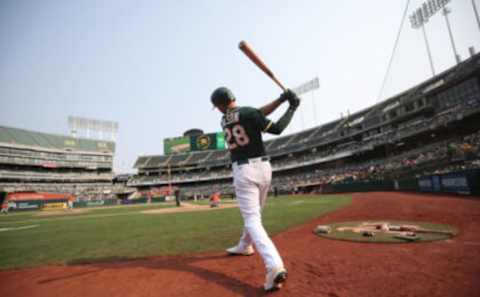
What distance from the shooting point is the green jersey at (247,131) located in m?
2.61

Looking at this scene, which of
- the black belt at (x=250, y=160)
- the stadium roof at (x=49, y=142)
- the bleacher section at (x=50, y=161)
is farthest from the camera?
the stadium roof at (x=49, y=142)

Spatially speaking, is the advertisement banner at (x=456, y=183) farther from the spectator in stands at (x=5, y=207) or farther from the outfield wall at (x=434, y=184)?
the spectator in stands at (x=5, y=207)

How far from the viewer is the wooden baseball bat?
2683 mm

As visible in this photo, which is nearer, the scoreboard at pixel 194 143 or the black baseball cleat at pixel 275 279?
the black baseball cleat at pixel 275 279

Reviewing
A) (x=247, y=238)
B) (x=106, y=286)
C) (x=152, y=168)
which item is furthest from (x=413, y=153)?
(x=152, y=168)

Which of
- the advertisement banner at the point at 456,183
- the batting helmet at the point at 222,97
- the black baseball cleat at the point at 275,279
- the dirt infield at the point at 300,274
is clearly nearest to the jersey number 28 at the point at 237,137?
the batting helmet at the point at 222,97

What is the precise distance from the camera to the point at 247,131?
2656mm

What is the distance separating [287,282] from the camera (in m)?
2.29

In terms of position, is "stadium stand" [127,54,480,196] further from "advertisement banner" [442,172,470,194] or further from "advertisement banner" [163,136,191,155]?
"advertisement banner" [163,136,191,155]

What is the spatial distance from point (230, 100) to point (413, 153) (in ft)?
98.7

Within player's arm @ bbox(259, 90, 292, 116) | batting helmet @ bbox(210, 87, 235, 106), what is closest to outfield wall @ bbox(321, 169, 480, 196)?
player's arm @ bbox(259, 90, 292, 116)

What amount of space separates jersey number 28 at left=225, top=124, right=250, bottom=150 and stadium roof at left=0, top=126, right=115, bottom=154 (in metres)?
66.6

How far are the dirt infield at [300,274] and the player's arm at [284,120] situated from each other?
1642 mm

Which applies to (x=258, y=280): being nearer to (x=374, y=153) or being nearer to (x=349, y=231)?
(x=349, y=231)
